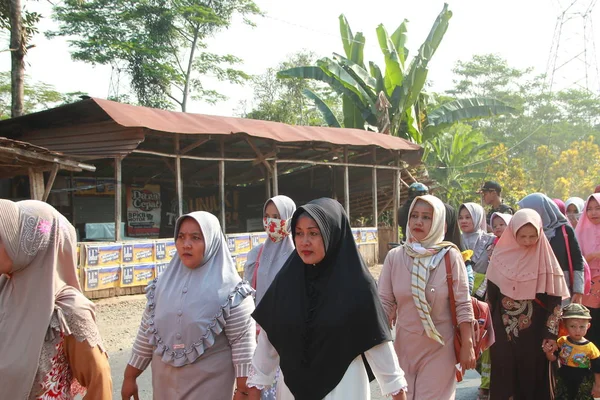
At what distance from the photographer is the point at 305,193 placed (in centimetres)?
1734

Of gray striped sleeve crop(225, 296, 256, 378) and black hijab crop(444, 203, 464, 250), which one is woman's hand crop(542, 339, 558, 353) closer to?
black hijab crop(444, 203, 464, 250)

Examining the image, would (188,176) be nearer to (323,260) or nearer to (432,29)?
(432,29)

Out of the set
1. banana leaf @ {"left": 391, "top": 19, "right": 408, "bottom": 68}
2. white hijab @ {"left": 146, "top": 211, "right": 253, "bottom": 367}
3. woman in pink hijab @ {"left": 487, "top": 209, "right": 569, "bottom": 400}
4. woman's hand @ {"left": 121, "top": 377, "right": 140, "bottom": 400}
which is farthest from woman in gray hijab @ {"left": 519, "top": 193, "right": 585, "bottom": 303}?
banana leaf @ {"left": 391, "top": 19, "right": 408, "bottom": 68}

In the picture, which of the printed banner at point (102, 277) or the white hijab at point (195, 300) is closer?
the white hijab at point (195, 300)

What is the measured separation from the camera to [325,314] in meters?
2.41

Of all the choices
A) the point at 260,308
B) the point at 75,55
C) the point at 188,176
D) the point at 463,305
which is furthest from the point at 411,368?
the point at 75,55

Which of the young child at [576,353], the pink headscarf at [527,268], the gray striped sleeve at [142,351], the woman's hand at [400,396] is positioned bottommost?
the young child at [576,353]

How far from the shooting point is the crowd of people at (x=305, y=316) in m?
2.21

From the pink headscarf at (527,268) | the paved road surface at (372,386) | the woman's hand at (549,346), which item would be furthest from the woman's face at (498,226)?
the woman's hand at (549,346)

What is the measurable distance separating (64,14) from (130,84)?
3.39 m

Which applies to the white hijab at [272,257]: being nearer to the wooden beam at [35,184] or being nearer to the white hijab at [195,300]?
the white hijab at [195,300]

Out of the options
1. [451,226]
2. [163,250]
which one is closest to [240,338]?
[451,226]

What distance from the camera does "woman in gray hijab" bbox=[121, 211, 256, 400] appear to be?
2.81 metres

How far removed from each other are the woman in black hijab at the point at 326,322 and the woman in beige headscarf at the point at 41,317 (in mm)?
776
